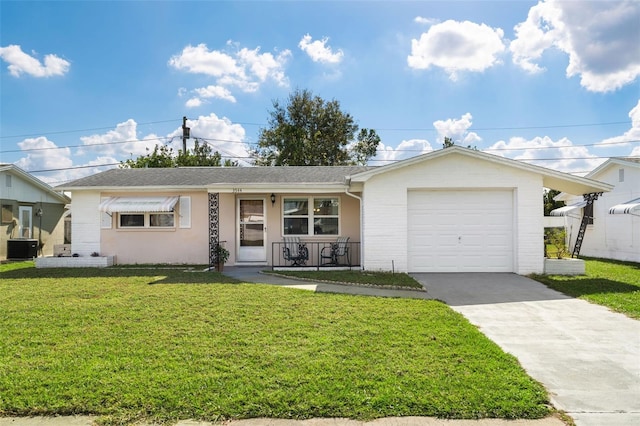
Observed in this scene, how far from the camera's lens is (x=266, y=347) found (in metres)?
4.96

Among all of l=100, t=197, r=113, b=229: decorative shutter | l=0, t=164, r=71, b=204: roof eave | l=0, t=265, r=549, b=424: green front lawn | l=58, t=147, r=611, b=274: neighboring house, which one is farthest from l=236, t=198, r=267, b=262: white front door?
l=0, t=164, r=71, b=204: roof eave

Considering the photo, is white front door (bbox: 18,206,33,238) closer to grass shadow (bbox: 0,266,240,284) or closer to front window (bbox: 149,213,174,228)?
grass shadow (bbox: 0,266,240,284)

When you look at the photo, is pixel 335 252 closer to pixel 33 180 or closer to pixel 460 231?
pixel 460 231

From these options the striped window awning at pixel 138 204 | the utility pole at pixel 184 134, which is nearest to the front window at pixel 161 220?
the striped window awning at pixel 138 204

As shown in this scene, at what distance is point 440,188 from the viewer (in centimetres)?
1154

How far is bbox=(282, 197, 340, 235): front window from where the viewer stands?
1374cm

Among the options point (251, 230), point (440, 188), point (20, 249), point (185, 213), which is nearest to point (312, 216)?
point (251, 230)

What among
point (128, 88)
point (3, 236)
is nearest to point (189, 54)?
point (128, 88)

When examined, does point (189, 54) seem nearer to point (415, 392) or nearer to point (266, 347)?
point (266, 347)

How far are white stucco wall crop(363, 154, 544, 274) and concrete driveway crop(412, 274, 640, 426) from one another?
1.92 meters

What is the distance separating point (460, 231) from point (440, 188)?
152cm

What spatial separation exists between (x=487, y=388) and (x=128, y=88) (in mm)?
21858

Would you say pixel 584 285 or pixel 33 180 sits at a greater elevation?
pixel 33 180

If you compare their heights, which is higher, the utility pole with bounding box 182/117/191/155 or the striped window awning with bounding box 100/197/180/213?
the utility pole with bounding box 182/117/191/155
